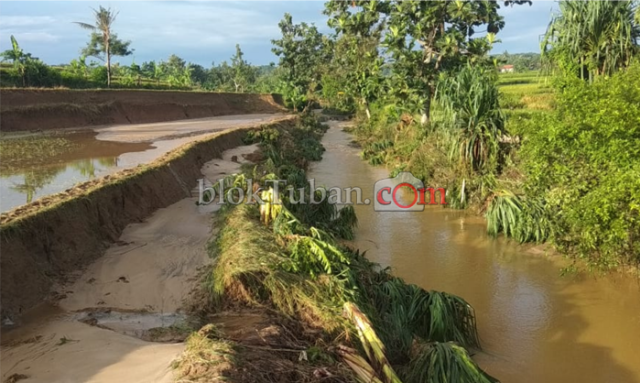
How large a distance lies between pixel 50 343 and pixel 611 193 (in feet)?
23.8

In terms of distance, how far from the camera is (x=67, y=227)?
23.9 ft

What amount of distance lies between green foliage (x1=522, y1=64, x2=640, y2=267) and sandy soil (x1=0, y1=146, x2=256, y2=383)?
5937mm

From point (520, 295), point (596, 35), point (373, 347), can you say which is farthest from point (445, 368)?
point (596, 35)

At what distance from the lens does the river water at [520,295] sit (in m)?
5.93

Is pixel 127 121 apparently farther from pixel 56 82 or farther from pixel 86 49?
pixel 86 49

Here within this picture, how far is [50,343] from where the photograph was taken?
489 cm

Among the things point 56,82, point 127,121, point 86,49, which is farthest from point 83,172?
point 86,49

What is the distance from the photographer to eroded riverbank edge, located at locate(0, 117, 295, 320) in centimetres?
598

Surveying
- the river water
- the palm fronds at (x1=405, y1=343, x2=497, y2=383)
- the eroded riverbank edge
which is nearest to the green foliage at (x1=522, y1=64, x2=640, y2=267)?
the river water

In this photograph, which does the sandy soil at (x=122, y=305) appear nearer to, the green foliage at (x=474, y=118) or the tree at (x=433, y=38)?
the green foliage at (x=474, y=118)

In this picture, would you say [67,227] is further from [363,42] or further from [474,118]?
[363,42]

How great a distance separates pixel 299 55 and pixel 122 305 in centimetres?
3916

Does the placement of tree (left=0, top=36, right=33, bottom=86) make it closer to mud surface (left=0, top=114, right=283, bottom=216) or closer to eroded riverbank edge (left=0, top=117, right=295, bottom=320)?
mud surface (left=0, top=114, right=283, bottom=216)

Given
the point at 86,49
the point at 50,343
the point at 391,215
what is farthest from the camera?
the point at 86,49
